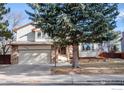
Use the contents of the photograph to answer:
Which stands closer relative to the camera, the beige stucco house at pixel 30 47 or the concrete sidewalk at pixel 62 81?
the concrete sidewalk at pixel 62 81

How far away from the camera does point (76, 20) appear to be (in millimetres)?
19766

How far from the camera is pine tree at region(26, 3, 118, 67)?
19.3 m

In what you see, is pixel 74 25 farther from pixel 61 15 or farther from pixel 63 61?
pixel 63 61

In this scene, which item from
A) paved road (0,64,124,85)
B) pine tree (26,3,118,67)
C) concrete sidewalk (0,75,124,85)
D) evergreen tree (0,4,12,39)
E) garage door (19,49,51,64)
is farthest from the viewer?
garage door (19,49,51,64)

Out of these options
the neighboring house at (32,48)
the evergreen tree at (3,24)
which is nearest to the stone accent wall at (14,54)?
the neighboring house at (32,48)

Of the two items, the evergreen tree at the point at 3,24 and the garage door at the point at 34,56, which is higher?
the evergreen tree at the point at 3,24

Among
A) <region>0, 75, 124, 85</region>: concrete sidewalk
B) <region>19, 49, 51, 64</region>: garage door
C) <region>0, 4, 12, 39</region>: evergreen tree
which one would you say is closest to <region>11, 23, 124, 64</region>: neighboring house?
<region>19, 49, 51, 64</region>: garage door

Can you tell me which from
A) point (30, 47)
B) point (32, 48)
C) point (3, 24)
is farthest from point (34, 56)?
point (3, 24)

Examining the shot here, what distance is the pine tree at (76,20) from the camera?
19.3 meters

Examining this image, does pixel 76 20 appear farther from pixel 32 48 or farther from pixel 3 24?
pixel 32 48

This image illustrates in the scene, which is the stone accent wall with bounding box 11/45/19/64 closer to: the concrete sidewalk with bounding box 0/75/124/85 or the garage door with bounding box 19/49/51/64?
the garage door with bounding box 19/49/51/64

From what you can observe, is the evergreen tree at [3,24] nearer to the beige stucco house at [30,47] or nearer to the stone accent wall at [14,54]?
the beige stucco house at [30,47]

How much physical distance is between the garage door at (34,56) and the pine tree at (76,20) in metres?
9.09

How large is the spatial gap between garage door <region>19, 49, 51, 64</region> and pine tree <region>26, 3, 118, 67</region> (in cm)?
909
